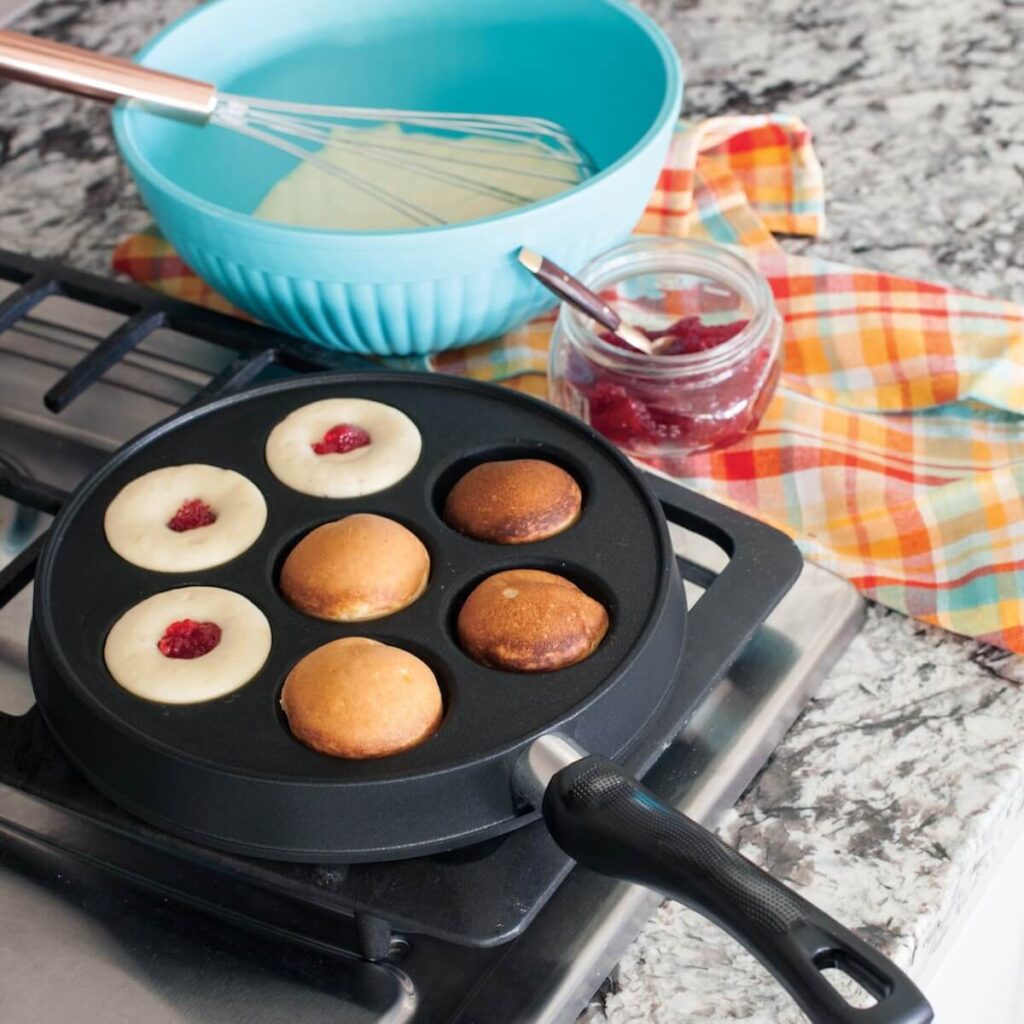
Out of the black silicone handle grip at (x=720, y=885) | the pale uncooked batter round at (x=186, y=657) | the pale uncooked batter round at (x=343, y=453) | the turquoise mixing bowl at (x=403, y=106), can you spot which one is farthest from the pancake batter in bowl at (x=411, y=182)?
the black silicone handle grip at (x=720, y=885)

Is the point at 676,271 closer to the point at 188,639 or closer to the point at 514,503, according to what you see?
the point at 514,503

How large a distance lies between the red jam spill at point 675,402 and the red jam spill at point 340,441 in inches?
7.1

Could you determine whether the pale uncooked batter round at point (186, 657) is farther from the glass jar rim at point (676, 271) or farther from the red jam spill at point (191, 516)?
the glass jar rim at point (676, 271)

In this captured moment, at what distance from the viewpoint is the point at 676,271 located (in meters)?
0.98

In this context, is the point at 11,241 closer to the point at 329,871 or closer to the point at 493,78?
the point at 493,78

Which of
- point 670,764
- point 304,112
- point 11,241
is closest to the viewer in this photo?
point 670,764

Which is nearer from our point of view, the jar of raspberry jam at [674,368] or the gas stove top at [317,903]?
the gas stove top at [317,903]

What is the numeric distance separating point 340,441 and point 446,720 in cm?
21

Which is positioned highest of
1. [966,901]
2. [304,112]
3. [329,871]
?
[304,112]

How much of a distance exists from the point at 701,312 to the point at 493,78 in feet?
0.81

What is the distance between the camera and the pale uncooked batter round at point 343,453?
2.48 ft

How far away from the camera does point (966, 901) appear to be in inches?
27.9

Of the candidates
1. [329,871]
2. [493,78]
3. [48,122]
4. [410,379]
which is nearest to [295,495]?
[410,379]

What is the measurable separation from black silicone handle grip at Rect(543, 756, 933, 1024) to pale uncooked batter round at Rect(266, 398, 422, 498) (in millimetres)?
237
